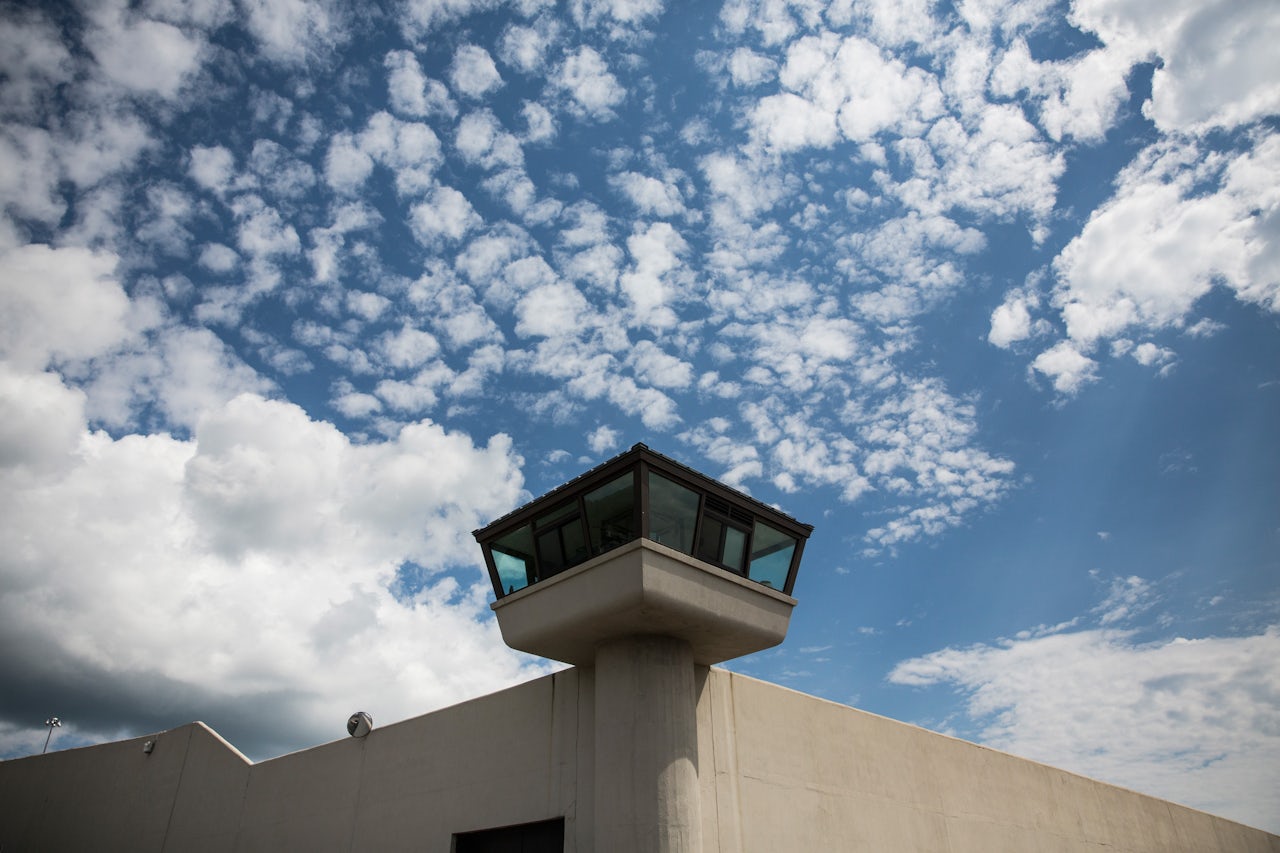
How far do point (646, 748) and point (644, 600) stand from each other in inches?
97.0

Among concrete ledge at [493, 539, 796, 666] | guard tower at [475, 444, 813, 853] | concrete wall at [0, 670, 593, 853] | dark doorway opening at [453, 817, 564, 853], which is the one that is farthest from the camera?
concrete wall at [0, 670, 593, 853]

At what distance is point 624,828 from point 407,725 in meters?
6.90

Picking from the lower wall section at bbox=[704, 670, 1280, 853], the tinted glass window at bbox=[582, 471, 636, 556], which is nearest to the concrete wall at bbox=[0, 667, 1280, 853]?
the lower wall section at bbox=[704, 670, 1280, 853]

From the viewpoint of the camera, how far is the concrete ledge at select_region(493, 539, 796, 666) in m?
14.0

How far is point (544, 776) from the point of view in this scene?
15.3 metres

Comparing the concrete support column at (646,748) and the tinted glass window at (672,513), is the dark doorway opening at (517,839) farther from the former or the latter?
the tinted glass window at (672,513)

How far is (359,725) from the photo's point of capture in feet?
62.0

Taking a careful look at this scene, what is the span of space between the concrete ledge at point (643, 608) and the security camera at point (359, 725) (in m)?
5.18

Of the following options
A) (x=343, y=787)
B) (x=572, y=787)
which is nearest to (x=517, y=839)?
(x=572, y=787)

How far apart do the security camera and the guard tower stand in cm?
519

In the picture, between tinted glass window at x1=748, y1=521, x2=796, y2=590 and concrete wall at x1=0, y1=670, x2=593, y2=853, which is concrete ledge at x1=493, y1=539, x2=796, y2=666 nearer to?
tinted glass window at x1=748, y1=521, x2=796, y2=590

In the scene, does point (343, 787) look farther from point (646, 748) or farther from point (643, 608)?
point (643, 608)

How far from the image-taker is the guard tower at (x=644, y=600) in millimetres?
13633

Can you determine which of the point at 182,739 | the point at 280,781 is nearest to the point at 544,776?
the point at 280,781
